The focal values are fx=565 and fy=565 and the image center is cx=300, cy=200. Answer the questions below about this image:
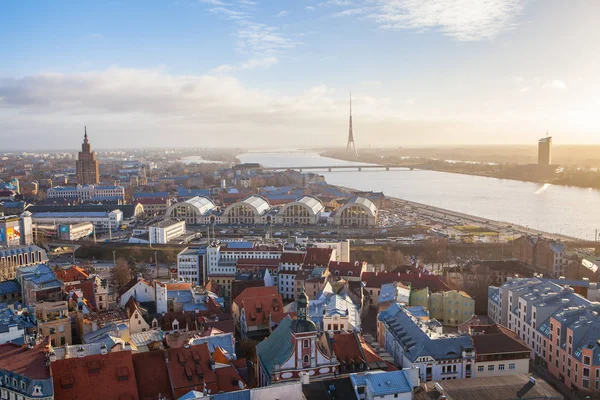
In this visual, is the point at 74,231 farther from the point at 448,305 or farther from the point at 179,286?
the point at 448,305

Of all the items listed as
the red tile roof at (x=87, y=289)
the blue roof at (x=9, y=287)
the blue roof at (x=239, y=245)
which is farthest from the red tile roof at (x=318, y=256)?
the blue roof at (x=9, y=287)


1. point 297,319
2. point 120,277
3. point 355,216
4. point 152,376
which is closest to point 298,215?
point 355,216

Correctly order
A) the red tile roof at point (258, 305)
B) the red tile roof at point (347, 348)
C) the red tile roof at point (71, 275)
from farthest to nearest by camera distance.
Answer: the red tile roof at point (71, 275) < the red tile roof at point (258, 305) < the red tile roof at point (347, 348)

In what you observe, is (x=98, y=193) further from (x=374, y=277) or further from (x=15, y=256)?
(x=374, y=277)

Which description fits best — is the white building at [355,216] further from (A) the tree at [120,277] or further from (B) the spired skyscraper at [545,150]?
(B) the spired skyscraper at [545,150]

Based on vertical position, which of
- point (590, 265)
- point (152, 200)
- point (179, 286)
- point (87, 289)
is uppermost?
point (87, 289)

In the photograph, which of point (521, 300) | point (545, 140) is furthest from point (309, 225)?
point (545, 140)

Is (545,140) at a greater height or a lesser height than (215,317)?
greater
